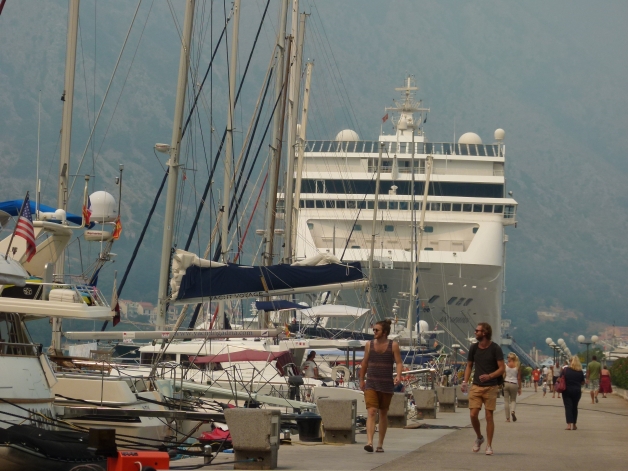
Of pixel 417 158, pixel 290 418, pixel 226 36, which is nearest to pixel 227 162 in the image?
pixel 226 36

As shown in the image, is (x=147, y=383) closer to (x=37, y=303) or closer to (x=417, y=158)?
(x=37, y=303)

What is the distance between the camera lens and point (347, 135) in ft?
217

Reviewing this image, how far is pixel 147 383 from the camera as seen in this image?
17.0 metres

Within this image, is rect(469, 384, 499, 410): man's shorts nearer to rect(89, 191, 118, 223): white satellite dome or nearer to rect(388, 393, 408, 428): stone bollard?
rect(388, 393, 408, 428): stone bollard

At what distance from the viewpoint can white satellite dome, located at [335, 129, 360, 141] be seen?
214 ft

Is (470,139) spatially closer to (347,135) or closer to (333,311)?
(347,135)

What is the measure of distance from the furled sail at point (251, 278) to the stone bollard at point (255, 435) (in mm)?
9023

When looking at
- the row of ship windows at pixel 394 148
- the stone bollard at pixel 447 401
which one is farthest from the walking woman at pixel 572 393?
the row of ship windows at pixel 394 148

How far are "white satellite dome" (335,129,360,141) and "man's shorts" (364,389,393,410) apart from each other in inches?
2061

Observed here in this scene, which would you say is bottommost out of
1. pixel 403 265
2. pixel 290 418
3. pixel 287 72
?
pixel 290 418

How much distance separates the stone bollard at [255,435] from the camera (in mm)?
10992

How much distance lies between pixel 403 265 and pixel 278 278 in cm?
3400

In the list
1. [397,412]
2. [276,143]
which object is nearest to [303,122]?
[276,143]

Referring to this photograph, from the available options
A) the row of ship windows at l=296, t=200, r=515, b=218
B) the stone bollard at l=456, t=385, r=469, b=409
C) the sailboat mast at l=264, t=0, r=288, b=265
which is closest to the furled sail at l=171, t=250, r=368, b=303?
the sailboat mast at l=264, t=0, r=288, b=265
